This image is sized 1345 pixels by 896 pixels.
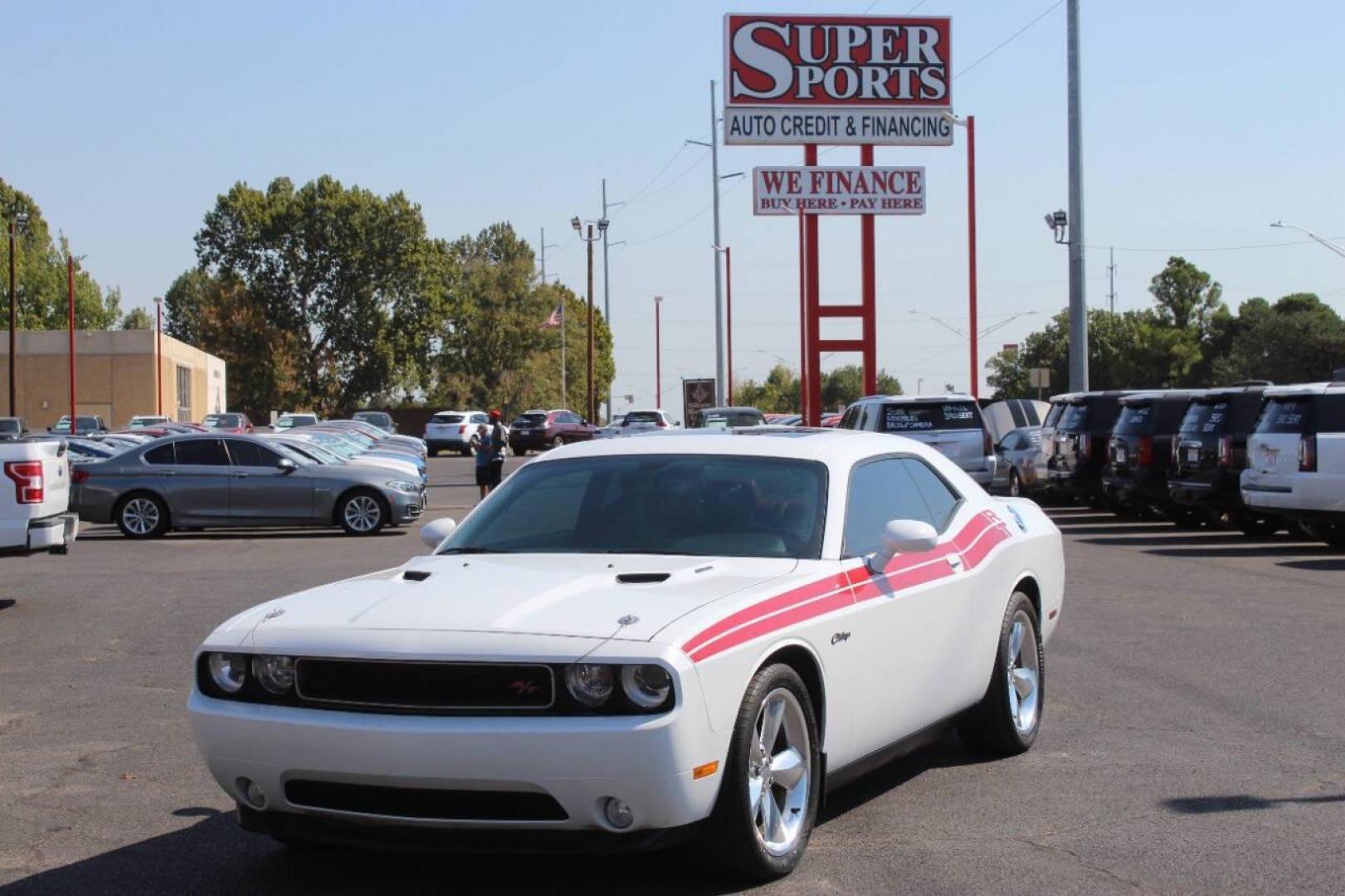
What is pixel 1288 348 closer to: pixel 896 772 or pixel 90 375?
pixel 90 375

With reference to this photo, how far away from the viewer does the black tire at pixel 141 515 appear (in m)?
22.9

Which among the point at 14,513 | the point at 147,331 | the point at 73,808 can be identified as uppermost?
the point at 147,331

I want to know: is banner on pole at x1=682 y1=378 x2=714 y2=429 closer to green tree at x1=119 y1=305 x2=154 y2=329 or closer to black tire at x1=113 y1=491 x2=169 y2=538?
black tire at x1=113 y1=491 x2=169 y2=538

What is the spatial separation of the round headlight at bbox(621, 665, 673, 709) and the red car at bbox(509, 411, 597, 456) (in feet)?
186

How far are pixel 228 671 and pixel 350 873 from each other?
34.0 inches

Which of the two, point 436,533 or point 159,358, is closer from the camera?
point 436,533

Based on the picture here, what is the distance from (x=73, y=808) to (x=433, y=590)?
2167 mm

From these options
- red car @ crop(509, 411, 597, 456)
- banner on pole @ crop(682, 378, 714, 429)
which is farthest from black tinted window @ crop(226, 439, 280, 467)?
banner on pole @ crop(682, 378, 714, 429)

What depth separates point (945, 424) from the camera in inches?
973

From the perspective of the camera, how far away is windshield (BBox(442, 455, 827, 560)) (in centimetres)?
629

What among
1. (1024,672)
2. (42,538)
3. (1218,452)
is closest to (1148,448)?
(1218,452)

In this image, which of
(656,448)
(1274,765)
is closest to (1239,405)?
(1274,765)

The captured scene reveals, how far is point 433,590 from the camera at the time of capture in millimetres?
5641

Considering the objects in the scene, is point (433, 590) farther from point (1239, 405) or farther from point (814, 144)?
point (814, 144)
